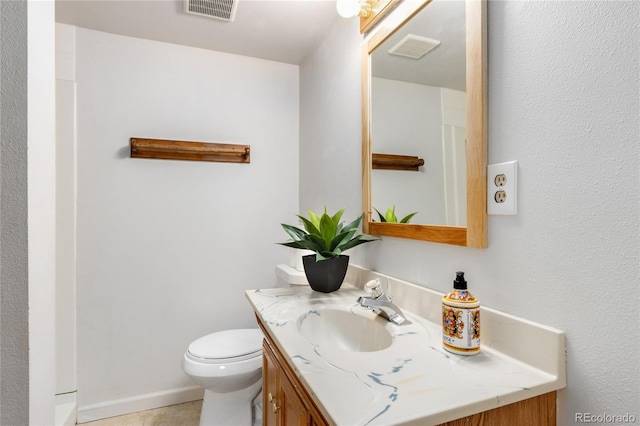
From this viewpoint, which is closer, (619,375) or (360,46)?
(619,375)

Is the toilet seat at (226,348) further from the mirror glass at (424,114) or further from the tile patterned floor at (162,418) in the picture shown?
the mirror glass at (424,114)

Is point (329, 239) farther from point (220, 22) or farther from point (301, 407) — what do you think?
point (220, 22)

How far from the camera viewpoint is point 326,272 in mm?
1357

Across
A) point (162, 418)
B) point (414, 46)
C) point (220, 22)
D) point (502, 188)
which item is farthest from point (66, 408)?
point (414, 46)

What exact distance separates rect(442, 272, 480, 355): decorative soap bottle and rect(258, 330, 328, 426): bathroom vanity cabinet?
365 millimetres

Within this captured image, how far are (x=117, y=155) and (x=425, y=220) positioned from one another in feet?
5.83

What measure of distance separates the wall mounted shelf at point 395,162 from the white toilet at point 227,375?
42.4 inches

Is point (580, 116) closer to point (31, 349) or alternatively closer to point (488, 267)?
point (488, 267)

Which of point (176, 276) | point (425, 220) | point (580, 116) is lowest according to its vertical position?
point (176, 276)

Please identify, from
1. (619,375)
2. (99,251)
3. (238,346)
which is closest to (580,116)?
(619,375)

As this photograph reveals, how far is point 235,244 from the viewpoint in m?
2.21

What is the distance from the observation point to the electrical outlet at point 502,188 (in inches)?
33.1

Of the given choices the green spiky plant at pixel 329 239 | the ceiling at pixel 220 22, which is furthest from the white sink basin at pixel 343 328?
the ceiling at pixel 220 22

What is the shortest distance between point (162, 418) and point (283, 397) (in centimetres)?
138
